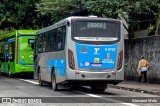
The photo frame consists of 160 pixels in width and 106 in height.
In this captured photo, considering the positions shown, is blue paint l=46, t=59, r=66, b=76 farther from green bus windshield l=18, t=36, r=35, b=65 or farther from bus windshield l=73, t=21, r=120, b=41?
green bus windshield l=18, t=36, r=35, b=65

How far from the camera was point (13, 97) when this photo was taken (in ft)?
57.7

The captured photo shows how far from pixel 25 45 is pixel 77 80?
13.6 metres

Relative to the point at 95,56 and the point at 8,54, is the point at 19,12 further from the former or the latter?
the point at 95,56

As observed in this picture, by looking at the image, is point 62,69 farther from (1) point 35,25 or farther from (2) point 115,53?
(1) point 35,25

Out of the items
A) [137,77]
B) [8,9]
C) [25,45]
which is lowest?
[137,77]

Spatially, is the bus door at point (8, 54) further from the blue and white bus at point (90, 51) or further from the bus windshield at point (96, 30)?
the bus windshield at point (96, 30)

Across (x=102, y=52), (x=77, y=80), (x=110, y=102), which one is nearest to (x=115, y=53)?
(x=102, y=52)

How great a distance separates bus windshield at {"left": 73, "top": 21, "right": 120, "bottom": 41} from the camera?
768 inches

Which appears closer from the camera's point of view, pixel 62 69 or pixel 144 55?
pixel 62 69

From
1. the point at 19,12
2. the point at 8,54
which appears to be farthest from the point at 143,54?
→ the point at 19,12

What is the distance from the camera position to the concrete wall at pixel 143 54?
90.1ft

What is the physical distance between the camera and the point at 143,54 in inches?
1158

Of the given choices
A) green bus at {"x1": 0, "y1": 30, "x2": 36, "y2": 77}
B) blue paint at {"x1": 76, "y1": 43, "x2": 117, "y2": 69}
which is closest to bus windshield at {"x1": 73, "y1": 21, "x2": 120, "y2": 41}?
blue paint at {"x1": 76, "y1": 43, "x2": 117, "y2": 69}

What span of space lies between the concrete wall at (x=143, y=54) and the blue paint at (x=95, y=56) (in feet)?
26.5
